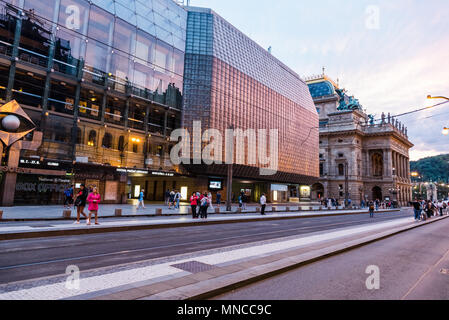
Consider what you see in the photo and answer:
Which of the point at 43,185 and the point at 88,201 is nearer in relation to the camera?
the point at 88,201

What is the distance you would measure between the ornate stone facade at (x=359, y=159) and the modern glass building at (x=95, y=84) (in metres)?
53.2

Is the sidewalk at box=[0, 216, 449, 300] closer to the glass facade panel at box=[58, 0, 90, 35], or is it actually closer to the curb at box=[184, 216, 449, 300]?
the curb at box=[184, 216, 449, 300]

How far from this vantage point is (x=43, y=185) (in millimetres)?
23750

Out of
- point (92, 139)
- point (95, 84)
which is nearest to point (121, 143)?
point (92, 139)

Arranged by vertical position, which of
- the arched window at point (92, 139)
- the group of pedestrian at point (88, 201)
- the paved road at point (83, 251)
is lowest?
the paved road at point (83, 251)

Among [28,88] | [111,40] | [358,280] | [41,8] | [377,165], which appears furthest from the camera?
[377,165]

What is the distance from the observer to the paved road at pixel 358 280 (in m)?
4.87

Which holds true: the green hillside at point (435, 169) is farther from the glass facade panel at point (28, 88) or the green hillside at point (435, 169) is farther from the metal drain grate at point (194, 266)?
the metal drain grate at point (194, 266)

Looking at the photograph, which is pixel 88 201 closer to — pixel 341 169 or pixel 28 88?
pixel 28 88

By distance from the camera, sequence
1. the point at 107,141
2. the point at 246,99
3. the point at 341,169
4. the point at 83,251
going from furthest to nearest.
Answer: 1. the point at 341,169
2. the point at 246,99
3. the point at 107,141
4. the point at 83,251

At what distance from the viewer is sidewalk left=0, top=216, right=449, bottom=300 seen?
14.4ft

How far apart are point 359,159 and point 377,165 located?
11.6 m

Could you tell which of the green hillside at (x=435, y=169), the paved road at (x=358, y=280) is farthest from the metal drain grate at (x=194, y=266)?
the green hillside at (x=435, y=169)

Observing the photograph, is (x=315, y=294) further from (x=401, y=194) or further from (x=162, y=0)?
(x=401, y=194)
